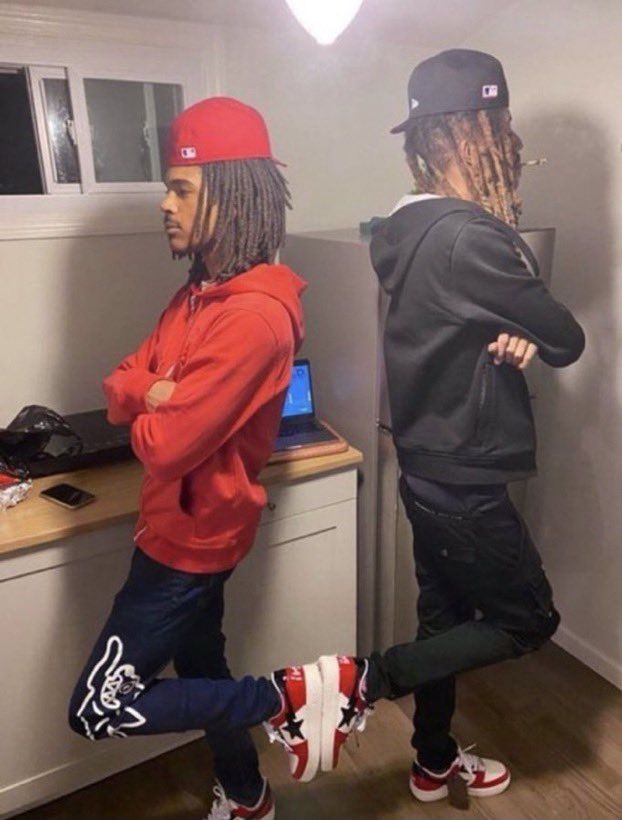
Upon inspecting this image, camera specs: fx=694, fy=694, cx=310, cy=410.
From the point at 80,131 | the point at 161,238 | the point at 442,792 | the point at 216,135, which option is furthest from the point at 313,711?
the point at 80,131

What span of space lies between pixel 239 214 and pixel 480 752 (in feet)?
4.74

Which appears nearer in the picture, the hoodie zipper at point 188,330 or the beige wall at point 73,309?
the hoodie zipper at point 188,330

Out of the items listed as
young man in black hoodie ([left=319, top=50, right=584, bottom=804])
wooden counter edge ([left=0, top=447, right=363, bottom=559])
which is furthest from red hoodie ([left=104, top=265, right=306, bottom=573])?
young man in black hoodie ([left=319, top=50, right=584, bottom=804])

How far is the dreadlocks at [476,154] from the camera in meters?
1.31

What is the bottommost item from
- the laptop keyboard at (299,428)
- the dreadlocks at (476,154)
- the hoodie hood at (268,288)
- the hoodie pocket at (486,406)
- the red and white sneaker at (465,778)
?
the red and white sneaker at (465,778)

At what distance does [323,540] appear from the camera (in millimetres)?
1741

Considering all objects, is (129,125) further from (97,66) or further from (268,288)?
(268,288)

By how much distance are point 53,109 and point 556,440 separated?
1612 mm

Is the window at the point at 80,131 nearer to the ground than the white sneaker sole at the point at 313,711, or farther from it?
farther from it

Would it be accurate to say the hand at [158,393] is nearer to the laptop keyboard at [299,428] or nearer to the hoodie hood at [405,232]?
the hoodie hood at [405,232]

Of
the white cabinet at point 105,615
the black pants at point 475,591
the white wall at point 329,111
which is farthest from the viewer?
the white wall at point 329,111

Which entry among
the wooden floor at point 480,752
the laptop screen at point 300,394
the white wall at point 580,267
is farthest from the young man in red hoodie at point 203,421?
the white wall at point 580,267

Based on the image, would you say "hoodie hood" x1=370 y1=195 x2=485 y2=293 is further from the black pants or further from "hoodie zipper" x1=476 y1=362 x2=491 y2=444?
the black pants

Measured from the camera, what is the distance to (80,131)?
1718 mm
